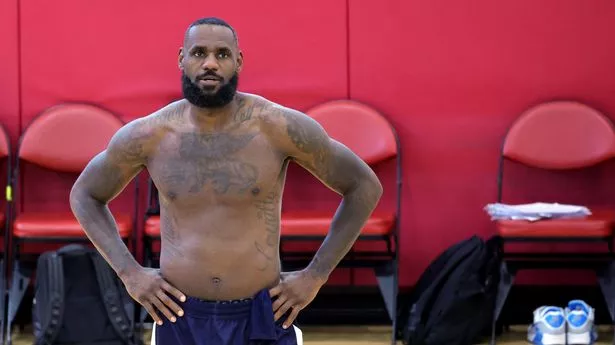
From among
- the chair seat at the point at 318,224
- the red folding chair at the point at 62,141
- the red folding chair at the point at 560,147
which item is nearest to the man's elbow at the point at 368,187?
the chair seat at the point at 318,224

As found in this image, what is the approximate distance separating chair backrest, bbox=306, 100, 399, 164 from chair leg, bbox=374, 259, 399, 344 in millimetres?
565

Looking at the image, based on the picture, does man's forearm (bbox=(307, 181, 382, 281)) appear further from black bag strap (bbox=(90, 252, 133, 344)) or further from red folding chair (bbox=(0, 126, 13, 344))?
red folding chair (bbox=(0, 126, 13, 344))

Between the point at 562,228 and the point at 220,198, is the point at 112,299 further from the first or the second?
the point at 220,198

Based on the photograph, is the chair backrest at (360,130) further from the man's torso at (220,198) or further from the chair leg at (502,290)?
the man's torso at (220,198)

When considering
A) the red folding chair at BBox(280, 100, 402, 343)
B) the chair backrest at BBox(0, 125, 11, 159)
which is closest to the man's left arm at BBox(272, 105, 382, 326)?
the red folding chair at BBox(280, 100, 402, 343)

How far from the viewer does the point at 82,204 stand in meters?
3.20

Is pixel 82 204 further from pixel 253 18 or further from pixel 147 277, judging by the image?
pixel 253 18

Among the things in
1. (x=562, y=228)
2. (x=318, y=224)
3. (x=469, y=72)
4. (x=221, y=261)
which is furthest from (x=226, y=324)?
(x=469, y=72)

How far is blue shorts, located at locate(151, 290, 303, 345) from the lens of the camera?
9.75ft

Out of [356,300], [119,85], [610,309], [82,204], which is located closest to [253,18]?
[119,85]

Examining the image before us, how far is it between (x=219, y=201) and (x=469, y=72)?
3.21 meters

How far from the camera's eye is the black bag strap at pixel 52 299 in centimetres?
522

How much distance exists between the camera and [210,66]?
9.50 feet

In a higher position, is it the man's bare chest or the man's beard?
the man's beard
